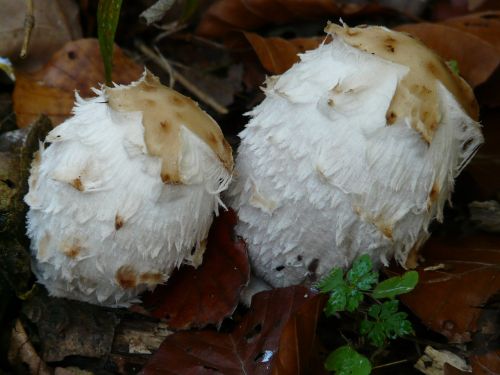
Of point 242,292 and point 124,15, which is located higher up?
point 124,15

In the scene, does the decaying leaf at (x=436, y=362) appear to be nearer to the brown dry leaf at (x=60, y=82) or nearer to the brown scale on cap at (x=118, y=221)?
the brown scale on cap at (x=118, y=221)

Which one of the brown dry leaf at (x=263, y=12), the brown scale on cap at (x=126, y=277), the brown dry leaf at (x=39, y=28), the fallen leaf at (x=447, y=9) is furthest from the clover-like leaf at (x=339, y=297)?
the fallen leaf at (x=447, y=9)

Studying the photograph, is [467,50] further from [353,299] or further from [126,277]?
[126,277]

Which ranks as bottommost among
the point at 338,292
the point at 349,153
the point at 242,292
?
the point at 242,292

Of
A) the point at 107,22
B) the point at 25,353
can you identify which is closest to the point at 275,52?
the point at 107,22

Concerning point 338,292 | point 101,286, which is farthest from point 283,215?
point 101,286

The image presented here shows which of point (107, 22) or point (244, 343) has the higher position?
point (107, 22)

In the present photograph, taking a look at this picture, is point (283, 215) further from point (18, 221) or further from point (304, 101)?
point (18, 221)
